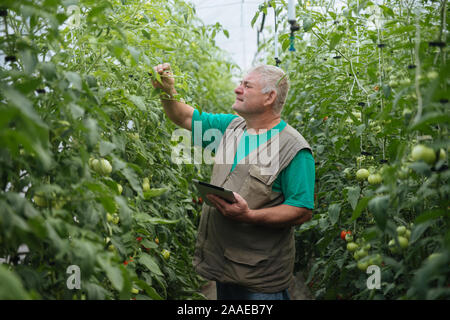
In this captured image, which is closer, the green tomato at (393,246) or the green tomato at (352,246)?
the green tomato at (393,246)

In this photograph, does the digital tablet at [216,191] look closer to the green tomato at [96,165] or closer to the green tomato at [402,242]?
the green tomato at [96,165]

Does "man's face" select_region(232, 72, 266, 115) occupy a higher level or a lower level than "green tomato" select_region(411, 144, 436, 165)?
higher

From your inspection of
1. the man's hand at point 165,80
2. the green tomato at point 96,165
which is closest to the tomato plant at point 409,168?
the man's hand at point 165,80

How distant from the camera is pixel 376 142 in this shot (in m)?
1.64

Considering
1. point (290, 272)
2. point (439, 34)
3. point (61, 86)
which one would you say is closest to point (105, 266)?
point (61, 86)

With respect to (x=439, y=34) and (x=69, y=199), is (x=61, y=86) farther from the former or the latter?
(x=439, y=34)

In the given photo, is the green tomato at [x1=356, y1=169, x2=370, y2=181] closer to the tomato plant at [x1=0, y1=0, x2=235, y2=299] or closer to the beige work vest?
the beige work vest

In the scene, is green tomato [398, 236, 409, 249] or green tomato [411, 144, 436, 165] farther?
green tomato [398, 236, 409, 249]

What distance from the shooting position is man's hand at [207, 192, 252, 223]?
1487 millimetres

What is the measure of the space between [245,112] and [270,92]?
133 millimetres

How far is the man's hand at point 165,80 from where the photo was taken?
1.63 meters

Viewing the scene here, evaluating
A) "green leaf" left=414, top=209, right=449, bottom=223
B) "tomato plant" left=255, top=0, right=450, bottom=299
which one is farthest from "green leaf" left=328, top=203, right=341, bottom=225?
"green leaf" left=414, top=209, right=449, bottom=223

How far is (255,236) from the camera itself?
161cm
